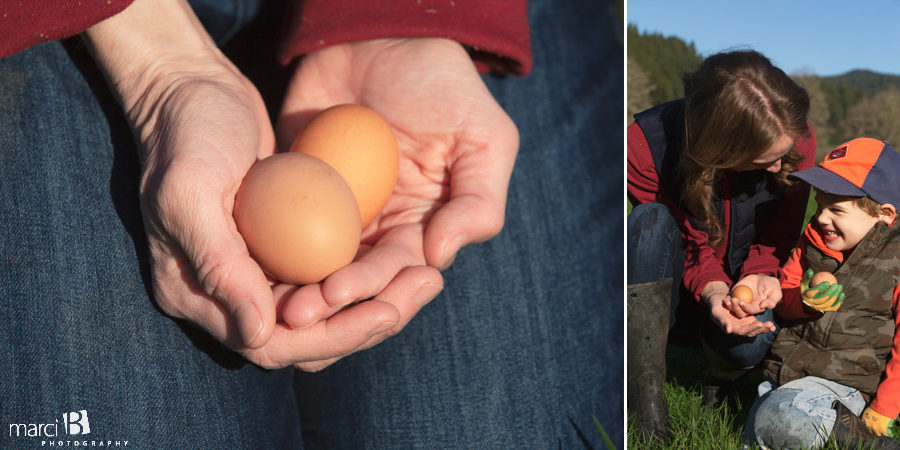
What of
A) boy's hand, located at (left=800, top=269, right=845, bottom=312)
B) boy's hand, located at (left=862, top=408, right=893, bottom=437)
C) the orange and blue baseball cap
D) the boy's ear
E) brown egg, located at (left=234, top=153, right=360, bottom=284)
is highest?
the orange and blue baseball cap

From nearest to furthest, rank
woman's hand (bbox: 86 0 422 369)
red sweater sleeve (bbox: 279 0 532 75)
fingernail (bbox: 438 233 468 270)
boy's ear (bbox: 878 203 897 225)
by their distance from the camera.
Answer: boy's ear (bbox: 878 203 897 225), woman's hand (bbox: 86 0 422 369), fingernail (bbox: 438 233 468 270), red sweater sleeve (bbox: 279 0 532 75)

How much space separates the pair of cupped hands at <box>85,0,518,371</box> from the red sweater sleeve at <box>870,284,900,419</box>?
1.23 feet

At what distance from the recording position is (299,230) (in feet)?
2.04

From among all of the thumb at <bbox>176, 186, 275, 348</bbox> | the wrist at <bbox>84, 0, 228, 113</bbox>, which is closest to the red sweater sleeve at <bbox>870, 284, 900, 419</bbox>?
the thumb at <bbox>176, 186, 275, 348</bbox>

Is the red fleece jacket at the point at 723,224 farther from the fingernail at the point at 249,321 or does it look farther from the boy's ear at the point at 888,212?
the fingernail at the point at 249,321

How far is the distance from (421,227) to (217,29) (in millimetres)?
375

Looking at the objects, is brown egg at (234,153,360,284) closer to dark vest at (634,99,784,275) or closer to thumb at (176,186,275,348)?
thumb at (176,186,275,348)

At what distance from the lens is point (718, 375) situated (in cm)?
55

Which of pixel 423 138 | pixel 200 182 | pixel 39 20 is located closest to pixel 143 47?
pixel 39 20

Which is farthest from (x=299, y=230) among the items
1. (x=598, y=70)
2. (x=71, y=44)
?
(x=598, y=70)

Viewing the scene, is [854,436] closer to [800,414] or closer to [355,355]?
[800,414]

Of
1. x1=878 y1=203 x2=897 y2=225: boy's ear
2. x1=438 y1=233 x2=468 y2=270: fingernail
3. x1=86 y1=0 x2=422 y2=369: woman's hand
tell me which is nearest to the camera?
x1=878 y1=203 x2=897 y2=225: boy's ear

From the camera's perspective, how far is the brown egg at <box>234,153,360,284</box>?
622mm

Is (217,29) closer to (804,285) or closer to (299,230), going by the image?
(299,230)
